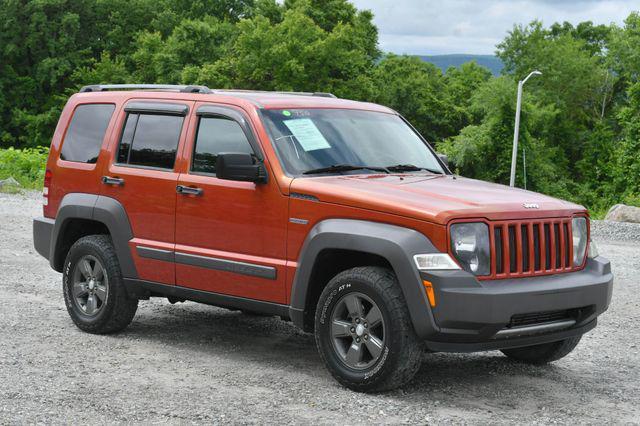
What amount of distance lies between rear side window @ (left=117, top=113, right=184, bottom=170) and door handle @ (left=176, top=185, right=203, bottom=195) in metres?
0.27

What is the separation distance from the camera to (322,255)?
665 centimetres

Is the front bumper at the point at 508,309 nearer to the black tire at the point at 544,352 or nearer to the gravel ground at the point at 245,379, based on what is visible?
the gravel ground at the point at 245,379

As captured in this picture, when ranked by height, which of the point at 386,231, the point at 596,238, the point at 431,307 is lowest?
the point at 596,238

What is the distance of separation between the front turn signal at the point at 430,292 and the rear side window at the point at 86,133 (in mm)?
3512

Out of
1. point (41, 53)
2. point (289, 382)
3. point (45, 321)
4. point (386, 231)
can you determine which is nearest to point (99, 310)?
point (45, 321)

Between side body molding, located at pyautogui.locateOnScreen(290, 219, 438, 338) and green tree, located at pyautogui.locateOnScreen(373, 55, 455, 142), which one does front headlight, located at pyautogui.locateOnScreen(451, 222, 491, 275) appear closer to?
side body molding, located at pyautogui.locateOnScreen(290, 219, 438, 338)

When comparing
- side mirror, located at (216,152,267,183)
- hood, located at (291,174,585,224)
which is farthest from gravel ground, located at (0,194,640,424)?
side mirror, located at (216,152,267,183)

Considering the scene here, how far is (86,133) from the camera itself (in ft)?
28.2

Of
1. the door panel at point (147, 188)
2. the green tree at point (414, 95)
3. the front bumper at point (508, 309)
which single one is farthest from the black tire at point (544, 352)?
the green tree at point (414, 95)

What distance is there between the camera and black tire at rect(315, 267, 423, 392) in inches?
243

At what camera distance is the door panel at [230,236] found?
691cm

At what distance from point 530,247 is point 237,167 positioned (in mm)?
2002

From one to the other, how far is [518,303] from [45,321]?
4635 mm

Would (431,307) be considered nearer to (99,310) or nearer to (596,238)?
(99,310)
